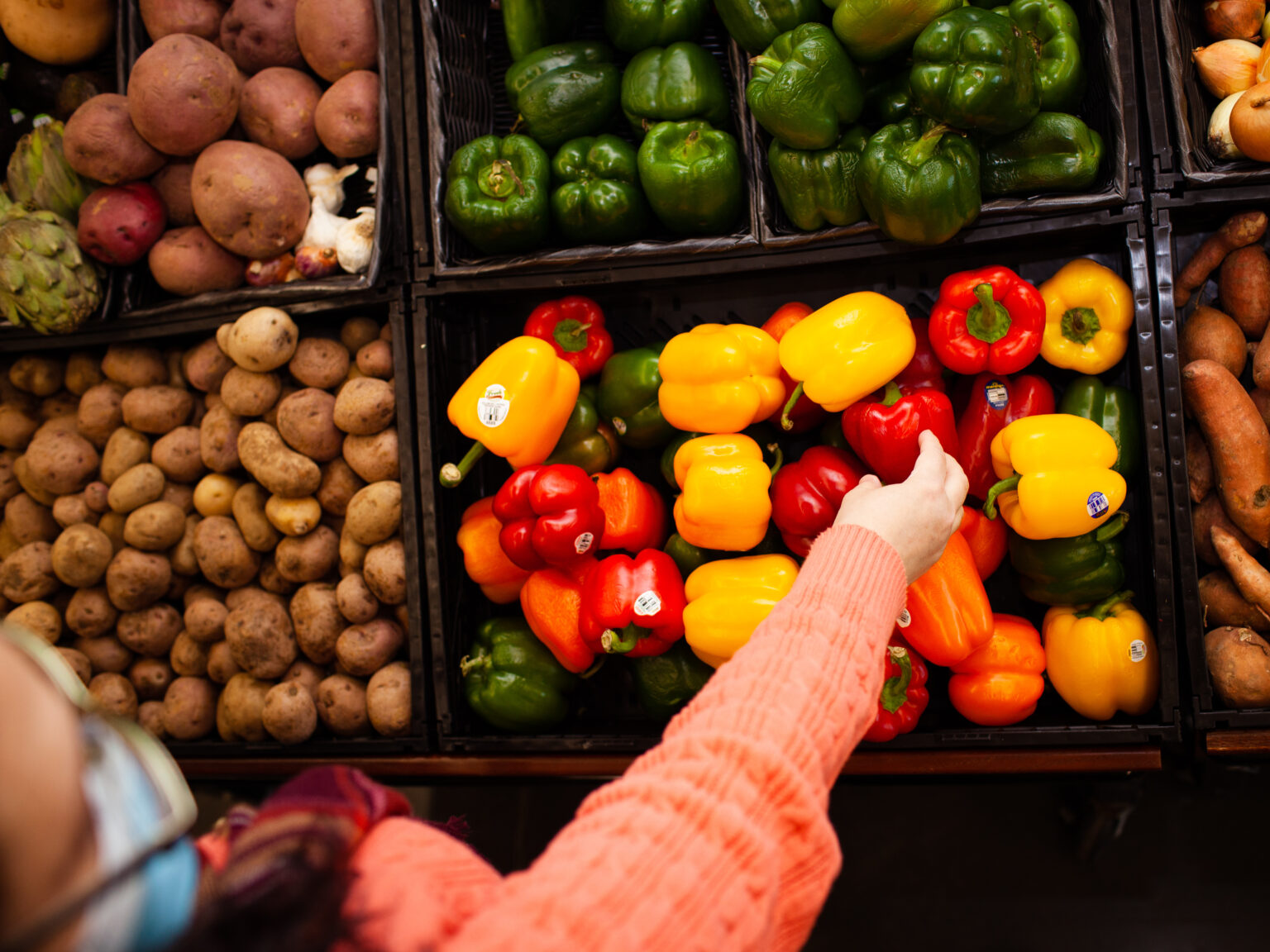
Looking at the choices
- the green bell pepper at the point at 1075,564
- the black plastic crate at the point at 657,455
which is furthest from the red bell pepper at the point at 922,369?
the green bell pepper at the point at 1075,564

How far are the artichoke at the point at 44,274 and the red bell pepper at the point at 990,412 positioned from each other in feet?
8.25

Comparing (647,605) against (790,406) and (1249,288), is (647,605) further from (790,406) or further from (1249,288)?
(1249,288)

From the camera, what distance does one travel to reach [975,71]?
160 cm

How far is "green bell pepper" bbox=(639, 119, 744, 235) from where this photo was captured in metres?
1.88

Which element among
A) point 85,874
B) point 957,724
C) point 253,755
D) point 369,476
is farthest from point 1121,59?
point 253,755

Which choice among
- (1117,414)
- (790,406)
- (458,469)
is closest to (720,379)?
(790,406)

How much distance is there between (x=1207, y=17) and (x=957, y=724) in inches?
74.1

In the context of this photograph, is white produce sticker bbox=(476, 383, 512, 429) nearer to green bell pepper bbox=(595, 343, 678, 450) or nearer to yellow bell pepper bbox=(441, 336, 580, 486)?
yellow bell pepper bbox=(441, 336, 580, 486)

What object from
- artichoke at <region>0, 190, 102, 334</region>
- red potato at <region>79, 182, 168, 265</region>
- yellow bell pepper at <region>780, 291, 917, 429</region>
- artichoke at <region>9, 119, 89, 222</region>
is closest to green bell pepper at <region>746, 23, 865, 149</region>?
yellow bell pepper at <region>780, 291, 917, 429</region>

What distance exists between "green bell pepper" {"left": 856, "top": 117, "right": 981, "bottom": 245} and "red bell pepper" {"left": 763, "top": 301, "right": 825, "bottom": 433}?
367 mm

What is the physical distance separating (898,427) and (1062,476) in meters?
0.38

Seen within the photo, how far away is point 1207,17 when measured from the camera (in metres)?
1.87

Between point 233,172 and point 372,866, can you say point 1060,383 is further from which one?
point 233,172

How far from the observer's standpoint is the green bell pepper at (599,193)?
1.99 meters
